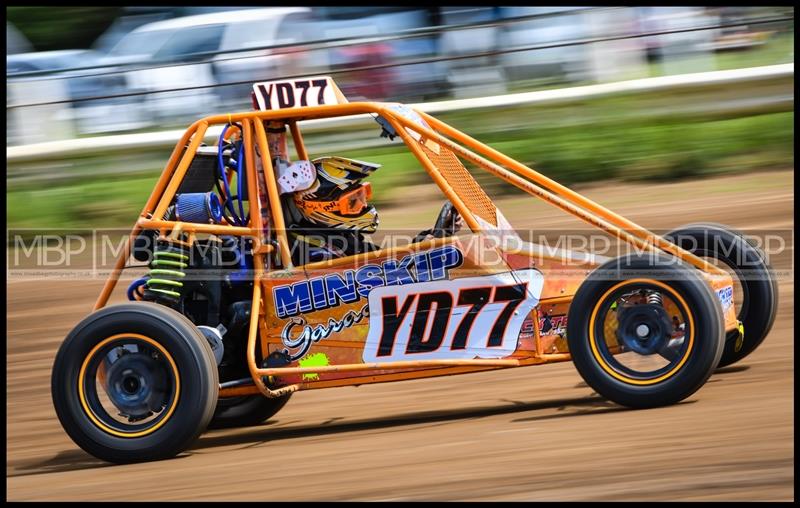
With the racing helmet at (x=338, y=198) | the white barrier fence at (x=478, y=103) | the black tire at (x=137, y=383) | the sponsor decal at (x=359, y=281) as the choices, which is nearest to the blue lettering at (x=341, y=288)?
the sponsor decal at (x=359, y=281)

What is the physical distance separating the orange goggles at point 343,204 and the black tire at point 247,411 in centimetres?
116

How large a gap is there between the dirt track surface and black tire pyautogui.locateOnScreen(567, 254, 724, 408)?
0.11 m

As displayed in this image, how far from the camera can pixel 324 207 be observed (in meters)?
5.32

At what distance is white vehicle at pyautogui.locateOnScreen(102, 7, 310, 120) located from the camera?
10312 millimetres

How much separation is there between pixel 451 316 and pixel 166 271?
53.8 inches

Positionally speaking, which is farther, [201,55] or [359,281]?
[201,55]

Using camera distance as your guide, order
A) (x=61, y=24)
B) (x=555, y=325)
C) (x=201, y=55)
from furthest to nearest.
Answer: (x=61, y=24) < (x=201, y=55) < (x=555, y=325)

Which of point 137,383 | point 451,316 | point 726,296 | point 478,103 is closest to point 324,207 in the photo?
point 451,316

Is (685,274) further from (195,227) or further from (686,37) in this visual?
(686,37)

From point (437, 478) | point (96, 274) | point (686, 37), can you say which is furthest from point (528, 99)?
point (437, 478)

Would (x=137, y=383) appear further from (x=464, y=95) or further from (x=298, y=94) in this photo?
(x=464, y=95)

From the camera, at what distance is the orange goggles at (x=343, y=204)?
5320mm

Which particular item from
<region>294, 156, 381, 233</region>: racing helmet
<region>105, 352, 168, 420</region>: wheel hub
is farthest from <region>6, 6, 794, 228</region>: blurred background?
<region>105, 352, 168, 420</region>: wheel hub

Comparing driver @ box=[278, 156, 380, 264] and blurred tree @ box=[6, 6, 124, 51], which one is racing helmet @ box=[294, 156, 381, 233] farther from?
blurred tree @ box=[6, 6, 124, 51]
